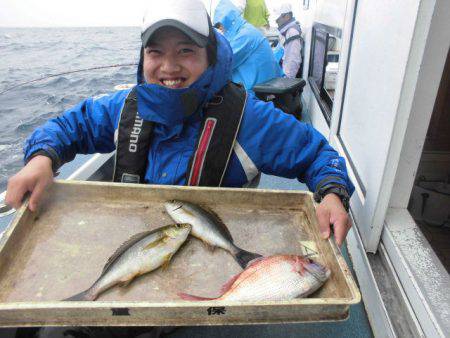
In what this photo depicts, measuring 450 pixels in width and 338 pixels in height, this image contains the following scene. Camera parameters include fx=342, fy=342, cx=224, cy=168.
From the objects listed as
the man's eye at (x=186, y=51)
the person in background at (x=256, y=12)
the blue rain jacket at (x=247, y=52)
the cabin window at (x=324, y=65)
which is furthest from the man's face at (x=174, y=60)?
the person in background at (x=256, y=12)

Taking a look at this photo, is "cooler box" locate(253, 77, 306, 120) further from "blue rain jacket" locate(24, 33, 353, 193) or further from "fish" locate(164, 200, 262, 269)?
"fish" locate(164, 200, 262, 269)

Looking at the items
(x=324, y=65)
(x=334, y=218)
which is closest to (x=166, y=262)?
(x=334, y=218)

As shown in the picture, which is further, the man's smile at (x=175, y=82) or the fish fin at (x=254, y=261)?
the man's smile at (x=175, y=82)

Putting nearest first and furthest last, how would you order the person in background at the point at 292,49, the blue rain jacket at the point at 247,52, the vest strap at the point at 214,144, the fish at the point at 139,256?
the fish at the point at 139,256
the vest strap at the point at 214,144
the blue rain jacket at the point at 247,52
the person in background at the point at 292,49

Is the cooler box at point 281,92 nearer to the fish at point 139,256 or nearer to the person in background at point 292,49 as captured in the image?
the person in background at point 292,49

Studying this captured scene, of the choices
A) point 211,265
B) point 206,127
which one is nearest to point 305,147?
point 206,127

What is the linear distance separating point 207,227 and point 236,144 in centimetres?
63

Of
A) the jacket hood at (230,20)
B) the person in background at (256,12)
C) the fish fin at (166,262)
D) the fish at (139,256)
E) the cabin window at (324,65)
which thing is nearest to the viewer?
the fish at (139,256)

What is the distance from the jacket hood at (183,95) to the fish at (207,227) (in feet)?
1.73

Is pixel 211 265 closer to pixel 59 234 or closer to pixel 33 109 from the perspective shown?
pixel 59 234

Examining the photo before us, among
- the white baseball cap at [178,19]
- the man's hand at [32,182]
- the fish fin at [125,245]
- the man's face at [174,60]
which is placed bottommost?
the fish fin at [125,245]

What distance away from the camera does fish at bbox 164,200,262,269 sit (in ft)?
5.04

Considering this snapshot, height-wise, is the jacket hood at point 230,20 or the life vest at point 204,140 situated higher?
the jacket hood at point 230,20

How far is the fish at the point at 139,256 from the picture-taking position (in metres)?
1.36
